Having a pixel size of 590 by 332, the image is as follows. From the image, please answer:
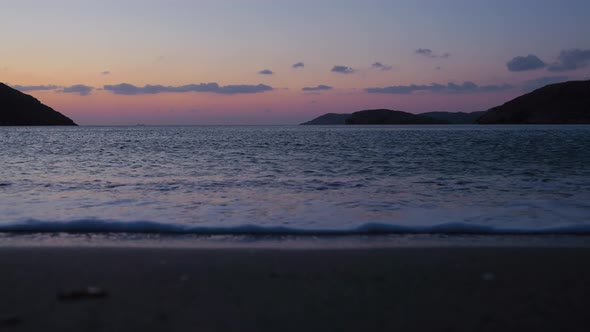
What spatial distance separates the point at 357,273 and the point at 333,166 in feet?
46.6

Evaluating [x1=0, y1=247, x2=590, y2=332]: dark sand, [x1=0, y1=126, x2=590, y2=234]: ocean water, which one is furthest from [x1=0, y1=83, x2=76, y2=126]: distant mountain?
[x1=0, y1=247, x2=590, y2=332]: dark sand

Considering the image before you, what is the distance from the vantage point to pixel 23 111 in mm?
150125

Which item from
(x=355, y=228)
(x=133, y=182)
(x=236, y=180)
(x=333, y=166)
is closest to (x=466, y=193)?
(x=355, y=228)

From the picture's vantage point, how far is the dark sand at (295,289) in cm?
350

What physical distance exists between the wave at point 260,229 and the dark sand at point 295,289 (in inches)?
57.2

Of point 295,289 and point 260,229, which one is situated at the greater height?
point 295,289

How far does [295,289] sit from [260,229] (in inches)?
130

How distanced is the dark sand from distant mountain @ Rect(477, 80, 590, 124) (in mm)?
152622

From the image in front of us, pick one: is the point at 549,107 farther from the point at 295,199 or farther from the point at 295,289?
the point at 295,289

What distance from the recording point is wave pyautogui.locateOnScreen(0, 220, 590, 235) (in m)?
7.36

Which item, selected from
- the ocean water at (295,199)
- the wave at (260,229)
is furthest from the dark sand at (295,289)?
the ocean water at (295,199)

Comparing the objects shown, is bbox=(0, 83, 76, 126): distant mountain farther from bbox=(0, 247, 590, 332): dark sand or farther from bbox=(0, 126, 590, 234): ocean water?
bbox=(0, 247, 590, 332): dark sand

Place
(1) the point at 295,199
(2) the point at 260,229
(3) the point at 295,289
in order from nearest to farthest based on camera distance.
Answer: (3) the point at 295,289 < (2) the point at 260,229 < (1) the point at 295,199

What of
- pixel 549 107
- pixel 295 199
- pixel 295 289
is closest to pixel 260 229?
pixel 295 199
